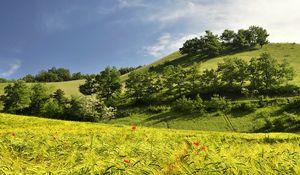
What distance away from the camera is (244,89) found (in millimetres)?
99875

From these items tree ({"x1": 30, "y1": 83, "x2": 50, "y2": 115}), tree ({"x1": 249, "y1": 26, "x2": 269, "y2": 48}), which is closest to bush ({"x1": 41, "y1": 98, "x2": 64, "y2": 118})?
tree ({"x1": 30, "y1": 83, "x2": 50, "y2": 115})

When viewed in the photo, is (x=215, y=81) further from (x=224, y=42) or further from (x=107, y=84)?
(x=224, y=42)

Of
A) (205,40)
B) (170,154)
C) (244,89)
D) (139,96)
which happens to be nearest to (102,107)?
(139,96)

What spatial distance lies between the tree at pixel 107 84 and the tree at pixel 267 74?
39958 mm

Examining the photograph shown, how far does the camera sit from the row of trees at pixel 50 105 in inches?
3814

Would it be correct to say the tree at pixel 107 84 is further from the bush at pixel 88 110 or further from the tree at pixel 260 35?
the tree at pixel 260 35

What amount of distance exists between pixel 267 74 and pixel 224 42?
6908cm

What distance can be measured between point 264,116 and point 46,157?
7837 centimetres

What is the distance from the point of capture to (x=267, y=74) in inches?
4136

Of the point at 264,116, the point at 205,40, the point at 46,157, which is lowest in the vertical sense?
the point at 264,116

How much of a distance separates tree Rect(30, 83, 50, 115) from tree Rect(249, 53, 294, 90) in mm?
58032

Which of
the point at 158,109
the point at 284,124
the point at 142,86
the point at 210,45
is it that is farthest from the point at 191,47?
the point at 284,124

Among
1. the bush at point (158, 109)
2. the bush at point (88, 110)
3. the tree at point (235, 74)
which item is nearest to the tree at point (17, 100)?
the bush at point (88, 110)

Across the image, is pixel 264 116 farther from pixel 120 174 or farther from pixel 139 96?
pixel 120 174
